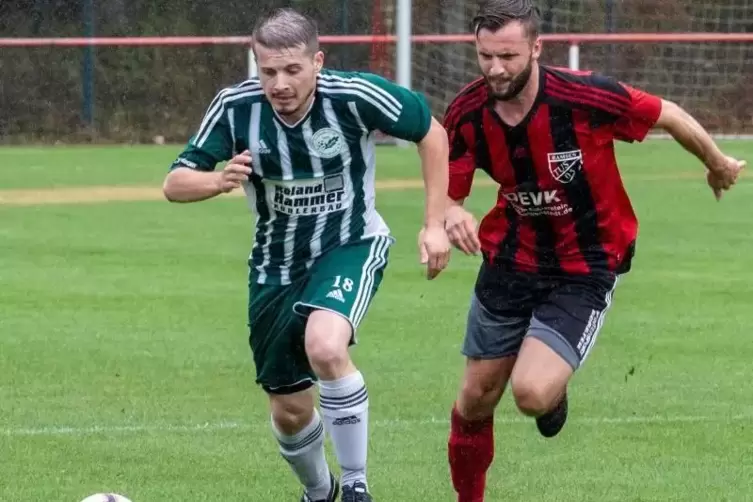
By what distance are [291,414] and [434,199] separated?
97 cm

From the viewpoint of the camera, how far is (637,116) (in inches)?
244

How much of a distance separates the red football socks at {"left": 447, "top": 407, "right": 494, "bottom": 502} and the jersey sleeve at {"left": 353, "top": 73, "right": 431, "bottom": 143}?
1.12 m

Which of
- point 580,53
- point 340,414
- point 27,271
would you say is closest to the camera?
point 340,414

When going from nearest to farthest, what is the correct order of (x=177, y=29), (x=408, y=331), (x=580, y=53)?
1. (x=408, y=331)
2. (x=580, y=53)
3. (x=177, y=29)

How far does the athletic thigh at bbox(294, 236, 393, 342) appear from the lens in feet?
19.4

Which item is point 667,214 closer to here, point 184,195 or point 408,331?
point 408,331

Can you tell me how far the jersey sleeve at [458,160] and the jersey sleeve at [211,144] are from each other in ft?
2.82

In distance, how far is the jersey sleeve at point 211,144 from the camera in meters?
6.06

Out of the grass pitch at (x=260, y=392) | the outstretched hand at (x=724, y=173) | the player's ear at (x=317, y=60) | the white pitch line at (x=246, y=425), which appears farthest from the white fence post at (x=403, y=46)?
the player's ear at (x=317, y=60)

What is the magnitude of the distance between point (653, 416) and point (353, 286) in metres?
2.26

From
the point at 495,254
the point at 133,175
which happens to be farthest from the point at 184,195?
the point at 133,175

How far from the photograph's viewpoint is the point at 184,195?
588cm

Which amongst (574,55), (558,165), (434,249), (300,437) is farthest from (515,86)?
(574,55)

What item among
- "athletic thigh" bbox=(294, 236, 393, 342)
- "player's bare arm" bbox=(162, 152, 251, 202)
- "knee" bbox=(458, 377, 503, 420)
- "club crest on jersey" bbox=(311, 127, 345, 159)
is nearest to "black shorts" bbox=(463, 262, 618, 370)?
"knee" bbox=(458, 377, 503, 420)
